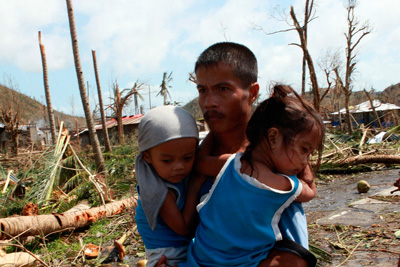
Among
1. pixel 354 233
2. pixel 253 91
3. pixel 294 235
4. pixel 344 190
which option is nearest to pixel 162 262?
pixel 294 235

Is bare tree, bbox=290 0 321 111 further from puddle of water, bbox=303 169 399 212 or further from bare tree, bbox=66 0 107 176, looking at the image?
bare tree, bbox=66 0 107 176

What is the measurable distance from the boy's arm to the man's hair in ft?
1.84

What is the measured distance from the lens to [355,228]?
380 centimetres

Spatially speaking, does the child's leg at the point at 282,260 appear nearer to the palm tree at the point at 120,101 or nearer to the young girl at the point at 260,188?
the young girl at the point at 260,188

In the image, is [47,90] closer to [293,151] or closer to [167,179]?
[167,179]

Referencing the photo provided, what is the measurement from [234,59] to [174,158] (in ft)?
2.04

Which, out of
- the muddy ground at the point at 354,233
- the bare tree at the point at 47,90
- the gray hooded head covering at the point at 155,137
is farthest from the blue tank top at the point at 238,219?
the bare tree at the point at 47,90

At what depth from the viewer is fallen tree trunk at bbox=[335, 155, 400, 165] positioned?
26.3 ft

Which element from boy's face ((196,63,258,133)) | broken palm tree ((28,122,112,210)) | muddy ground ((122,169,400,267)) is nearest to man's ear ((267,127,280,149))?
boy's face ((196,63,258,133))

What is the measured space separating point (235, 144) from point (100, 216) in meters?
4.35

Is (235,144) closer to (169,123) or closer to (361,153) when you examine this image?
(169,123)

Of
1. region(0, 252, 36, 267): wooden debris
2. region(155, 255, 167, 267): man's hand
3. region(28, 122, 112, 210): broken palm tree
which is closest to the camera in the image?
region(155, 255, 167, 267): man's hand

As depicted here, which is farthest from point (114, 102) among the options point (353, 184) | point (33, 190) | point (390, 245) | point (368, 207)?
point (390, 245)

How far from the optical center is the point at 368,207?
4.66 metres
